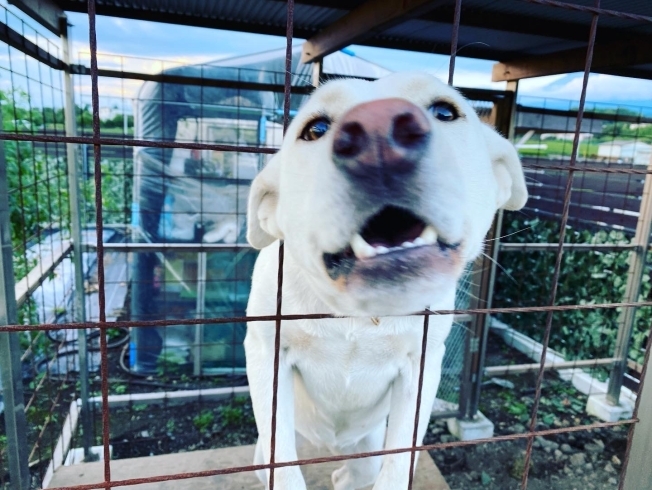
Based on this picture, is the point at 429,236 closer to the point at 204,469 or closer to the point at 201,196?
the point at 204,469

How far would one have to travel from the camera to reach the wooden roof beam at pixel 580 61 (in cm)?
279

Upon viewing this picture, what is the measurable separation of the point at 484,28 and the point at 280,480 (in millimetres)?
2560

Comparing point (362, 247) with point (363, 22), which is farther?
point (363, 22)

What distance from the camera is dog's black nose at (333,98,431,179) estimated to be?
84 centimetres

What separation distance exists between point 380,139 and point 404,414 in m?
1.04

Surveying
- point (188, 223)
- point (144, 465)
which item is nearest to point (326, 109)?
point (144, 465)

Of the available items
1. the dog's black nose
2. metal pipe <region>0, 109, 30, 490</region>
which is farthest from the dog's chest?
metal pipe <region>0, 109, 30, 490</region>

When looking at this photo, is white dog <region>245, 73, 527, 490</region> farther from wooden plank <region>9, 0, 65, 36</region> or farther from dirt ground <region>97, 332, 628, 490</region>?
dirt ground <region>97, 332, 628, 490</region>

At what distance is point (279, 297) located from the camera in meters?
1.23

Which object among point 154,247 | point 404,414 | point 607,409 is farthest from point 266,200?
point 607,409

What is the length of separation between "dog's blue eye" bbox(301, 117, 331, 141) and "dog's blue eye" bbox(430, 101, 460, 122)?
241 mm

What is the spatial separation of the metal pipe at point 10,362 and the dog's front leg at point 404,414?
4.30ft

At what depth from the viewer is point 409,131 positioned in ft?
2.85

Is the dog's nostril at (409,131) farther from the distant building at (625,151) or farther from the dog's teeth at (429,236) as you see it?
the distant building at (625,151)
